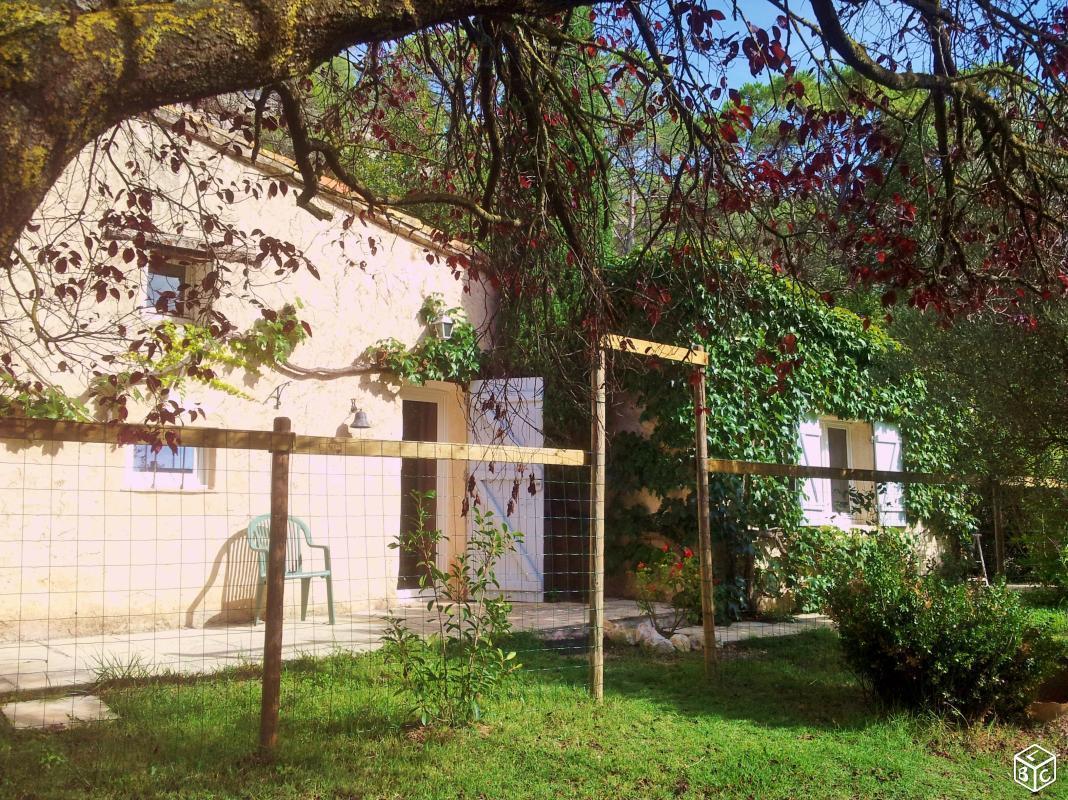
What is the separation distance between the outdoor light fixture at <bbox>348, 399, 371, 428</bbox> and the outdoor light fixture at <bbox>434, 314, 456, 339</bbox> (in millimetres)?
1286

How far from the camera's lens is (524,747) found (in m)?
4.48

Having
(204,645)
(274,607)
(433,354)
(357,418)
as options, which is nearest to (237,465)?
(357,418)

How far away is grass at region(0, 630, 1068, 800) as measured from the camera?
387 centimetres

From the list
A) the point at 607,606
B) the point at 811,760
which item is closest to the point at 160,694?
the point at 811,760

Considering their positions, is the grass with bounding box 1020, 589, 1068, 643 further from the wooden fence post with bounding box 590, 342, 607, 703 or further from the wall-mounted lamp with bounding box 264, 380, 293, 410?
the wall-mounted lamp with bounding box 264, 380, 293, 410

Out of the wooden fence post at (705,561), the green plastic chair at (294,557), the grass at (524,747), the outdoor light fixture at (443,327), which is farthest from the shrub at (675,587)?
the outdoor light fixture at (443,327)

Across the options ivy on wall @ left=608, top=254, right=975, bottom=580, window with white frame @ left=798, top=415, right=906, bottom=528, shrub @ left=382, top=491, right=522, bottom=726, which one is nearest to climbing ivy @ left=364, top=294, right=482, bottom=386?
ivy on wall @ left=608, top=254, right=975, bottom=580

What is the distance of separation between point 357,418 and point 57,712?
15.1 ft

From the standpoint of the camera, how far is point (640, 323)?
9859 mm

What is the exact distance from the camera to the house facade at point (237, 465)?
701cm

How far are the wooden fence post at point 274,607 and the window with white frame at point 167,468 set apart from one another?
3.83 meters

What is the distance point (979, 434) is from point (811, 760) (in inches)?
168

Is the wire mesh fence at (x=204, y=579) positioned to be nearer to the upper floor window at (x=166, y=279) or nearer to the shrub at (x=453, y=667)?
the shrub at (x=453, y=667)

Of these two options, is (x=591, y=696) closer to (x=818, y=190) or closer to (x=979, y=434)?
(x=818, y=190)
